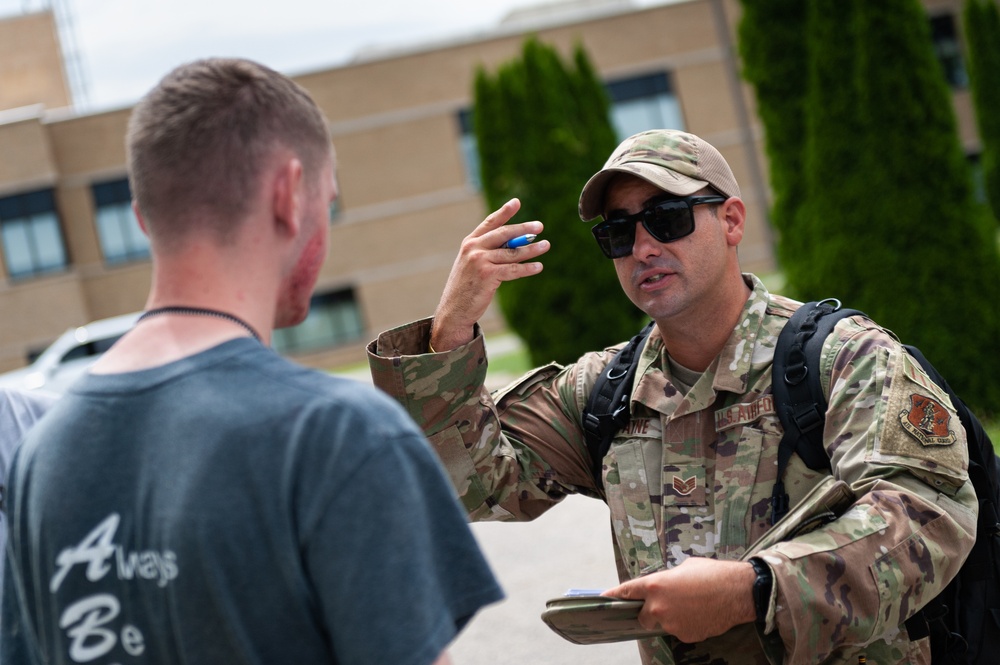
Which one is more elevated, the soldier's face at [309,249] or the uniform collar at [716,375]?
the soldier's face at [309,249]

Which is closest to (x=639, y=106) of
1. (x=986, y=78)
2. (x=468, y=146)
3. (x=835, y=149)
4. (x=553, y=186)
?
(x=468, y=146)

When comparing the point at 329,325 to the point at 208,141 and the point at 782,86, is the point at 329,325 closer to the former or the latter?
the point at 782,86

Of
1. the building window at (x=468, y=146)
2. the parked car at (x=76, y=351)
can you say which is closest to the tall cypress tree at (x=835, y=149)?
the parked car at (x=76, y=351)

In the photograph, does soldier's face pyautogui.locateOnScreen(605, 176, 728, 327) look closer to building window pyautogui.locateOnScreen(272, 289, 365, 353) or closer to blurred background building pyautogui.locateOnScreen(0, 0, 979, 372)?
blurred background building pyautogui.locateOnScreen(0, 0, 979, 372)

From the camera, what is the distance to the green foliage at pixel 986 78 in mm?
27875

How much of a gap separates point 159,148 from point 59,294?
3126 centimetres

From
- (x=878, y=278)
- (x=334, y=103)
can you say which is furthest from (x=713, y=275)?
(x=334, y=103)

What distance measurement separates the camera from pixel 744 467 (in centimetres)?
255

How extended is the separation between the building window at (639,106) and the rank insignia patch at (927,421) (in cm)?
2993

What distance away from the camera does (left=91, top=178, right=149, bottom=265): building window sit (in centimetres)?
3102

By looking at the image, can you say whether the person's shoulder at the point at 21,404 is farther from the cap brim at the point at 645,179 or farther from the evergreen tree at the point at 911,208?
the evergreen tree at the point at 911,208

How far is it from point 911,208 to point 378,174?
984 inches

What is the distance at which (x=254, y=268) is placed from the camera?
1538 mm

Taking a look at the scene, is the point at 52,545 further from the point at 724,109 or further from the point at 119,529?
the point at 724,109
